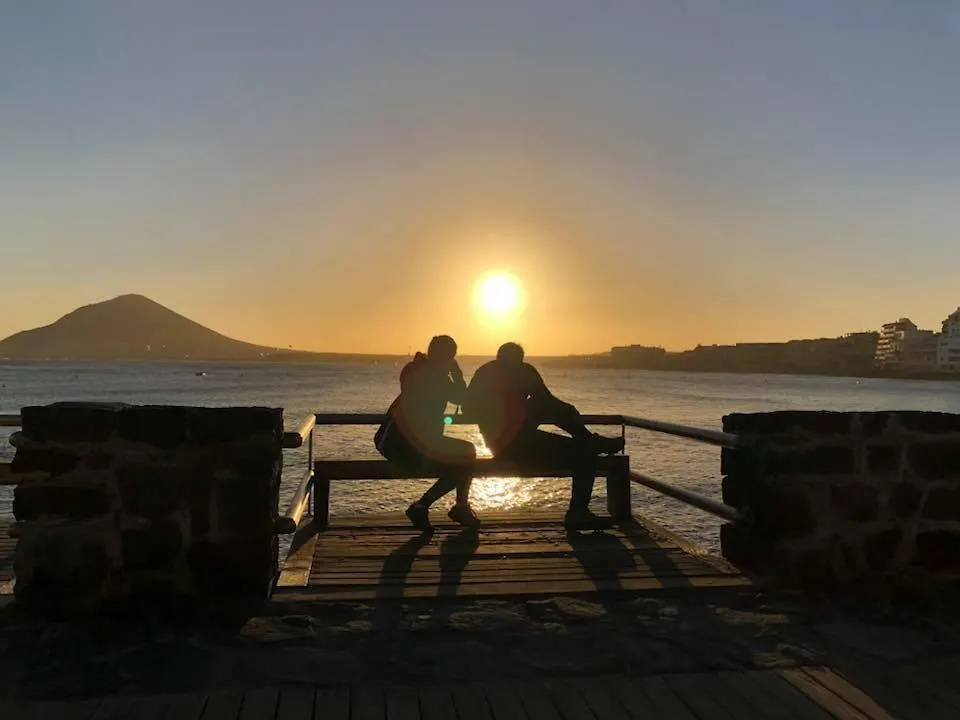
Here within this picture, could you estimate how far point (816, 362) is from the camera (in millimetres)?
179250

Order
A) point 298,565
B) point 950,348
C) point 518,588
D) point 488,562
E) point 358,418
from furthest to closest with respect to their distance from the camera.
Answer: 1. point 950,348
2. point 358,418
3. point 488,562
4. point 298,565
5. point 518,588

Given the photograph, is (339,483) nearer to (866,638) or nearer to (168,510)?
(168,510)

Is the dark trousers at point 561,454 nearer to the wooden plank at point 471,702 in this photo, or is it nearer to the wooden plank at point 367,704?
the wooden plank at point 471,702

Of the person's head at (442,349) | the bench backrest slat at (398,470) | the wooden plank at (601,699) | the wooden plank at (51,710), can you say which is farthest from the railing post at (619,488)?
the wooden plank at (51,710)

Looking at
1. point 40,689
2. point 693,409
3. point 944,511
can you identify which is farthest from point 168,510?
point 693,409

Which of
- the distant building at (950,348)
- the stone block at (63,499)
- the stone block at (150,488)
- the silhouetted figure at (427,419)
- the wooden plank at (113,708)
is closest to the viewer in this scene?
the wooden plank at (113,708)

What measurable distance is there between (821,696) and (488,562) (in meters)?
2.71

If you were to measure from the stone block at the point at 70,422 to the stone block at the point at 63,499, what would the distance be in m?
0.25

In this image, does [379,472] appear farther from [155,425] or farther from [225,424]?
[155,425]

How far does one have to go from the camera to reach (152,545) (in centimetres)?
429

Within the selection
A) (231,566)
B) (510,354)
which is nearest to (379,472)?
(510,354)

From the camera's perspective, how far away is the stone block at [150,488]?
426cm

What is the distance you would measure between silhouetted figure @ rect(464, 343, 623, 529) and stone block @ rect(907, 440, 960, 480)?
2475 millimetres

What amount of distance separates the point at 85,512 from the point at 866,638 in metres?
4.42
